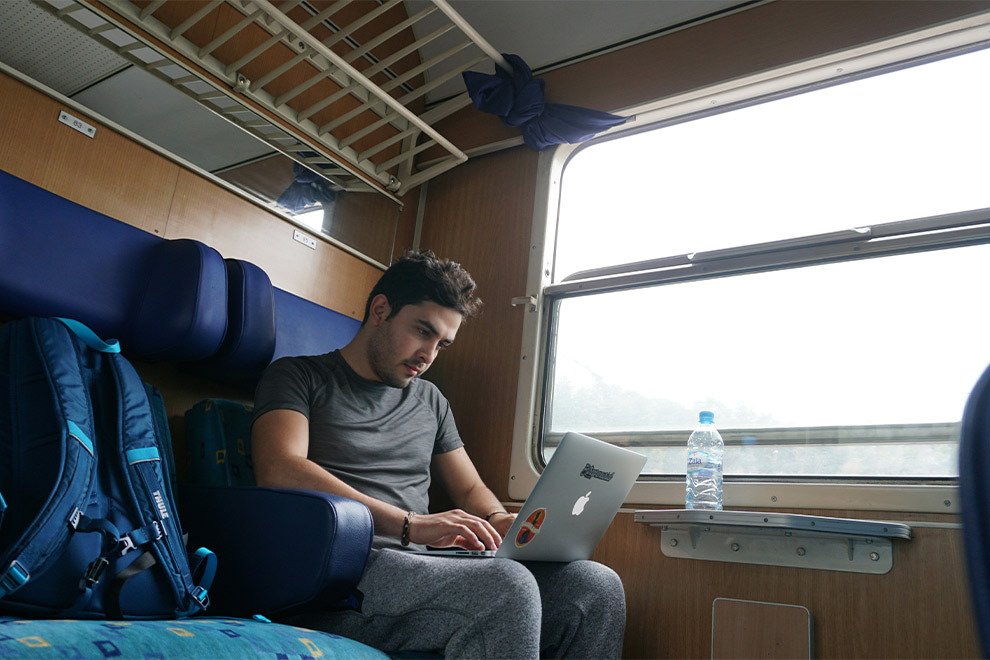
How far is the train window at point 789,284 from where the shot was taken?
2229mm

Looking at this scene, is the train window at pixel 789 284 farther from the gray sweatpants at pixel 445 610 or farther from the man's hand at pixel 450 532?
the gray sweatpants at pixel 445 610

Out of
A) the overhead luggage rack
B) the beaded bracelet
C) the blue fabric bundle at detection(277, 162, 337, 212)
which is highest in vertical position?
the overhead luggage rack

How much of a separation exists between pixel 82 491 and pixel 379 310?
1137 mm

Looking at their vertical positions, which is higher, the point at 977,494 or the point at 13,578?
the point at 977,494

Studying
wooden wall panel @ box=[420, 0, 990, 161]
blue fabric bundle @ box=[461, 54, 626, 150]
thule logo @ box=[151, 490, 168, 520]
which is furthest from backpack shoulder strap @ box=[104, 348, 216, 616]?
wooden wall panel @ box=[420, 0, 990, 161]

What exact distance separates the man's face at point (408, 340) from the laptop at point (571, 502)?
662mm

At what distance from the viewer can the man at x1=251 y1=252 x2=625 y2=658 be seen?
5.37 feet

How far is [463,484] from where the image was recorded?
261 cm

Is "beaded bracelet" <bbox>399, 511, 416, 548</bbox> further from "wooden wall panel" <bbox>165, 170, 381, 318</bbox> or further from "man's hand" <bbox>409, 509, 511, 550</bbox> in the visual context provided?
"wooden wall panel" <bbox>165, 170, 381, 318</bbox>

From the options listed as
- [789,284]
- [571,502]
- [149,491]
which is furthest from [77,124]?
[789,284]

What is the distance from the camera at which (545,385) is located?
2.95 meters

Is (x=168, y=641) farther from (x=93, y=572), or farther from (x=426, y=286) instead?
(x=426, y=286)

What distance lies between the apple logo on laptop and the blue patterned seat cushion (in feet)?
2.00

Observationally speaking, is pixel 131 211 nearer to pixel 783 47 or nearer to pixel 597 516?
pixel 597 516
